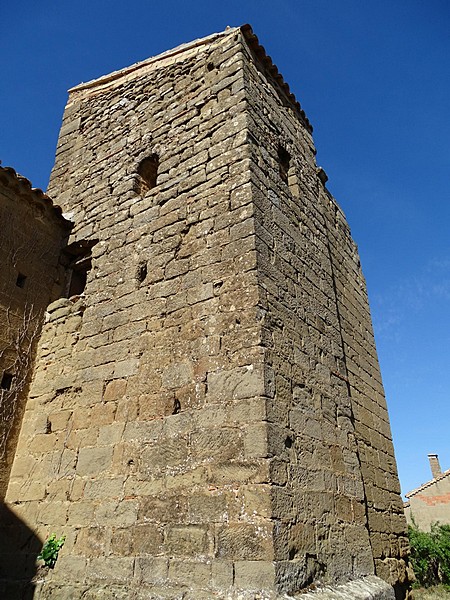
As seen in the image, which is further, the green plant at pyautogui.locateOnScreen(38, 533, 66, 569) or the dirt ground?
the dirt ground

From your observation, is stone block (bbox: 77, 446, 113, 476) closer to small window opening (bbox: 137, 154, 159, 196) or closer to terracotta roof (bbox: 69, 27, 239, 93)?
small window opening (bbox: 137, 154, 159, 196)

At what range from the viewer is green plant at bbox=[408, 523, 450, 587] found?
46.9 ft

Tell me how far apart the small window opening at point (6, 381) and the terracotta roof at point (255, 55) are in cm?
440

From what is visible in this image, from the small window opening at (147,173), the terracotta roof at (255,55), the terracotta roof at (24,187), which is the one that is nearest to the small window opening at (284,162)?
the terracotta roof at (255,55)

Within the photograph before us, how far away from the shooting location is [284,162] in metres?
5.38

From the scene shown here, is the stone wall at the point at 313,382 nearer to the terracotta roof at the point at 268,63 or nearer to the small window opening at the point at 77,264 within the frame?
the terracotta roof at the point at 268,63

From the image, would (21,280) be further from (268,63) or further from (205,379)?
(268,63)

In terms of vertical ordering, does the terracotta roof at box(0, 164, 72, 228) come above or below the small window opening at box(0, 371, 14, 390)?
above

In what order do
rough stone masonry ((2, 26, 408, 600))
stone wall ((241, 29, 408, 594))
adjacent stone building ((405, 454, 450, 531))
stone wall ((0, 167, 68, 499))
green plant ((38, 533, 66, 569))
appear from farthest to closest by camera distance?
adjacent stone building ((405, 454, 450, 531)) → stone wall ((0, 167, 68, 499)) → green plant ((38, 533, 66, 569)) → stone wall ((241, 29, 408, 594)) → rough stone masonry ((2, 26, 408, 600))

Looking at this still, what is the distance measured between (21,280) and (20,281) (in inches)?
0.6

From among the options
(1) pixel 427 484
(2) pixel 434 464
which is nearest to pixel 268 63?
(1) pixel 427 484

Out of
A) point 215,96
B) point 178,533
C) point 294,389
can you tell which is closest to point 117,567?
point 178,533

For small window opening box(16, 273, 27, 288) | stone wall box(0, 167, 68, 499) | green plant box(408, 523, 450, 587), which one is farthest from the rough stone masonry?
green plant box(408, 523, 450, 587)

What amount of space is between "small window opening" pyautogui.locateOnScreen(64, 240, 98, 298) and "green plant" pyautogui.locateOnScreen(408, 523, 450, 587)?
1420cm
